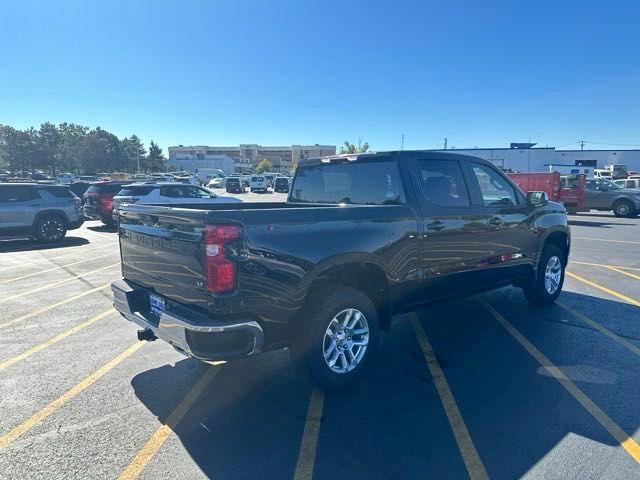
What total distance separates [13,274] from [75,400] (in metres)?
6.12

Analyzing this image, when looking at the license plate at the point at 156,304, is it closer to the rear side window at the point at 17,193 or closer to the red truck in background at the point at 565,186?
the rear side window at the point at 17,193

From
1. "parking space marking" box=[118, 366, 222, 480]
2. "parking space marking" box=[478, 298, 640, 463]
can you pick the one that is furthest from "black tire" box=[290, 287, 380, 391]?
"parking space marking" box=[478, 298, 640, 463]

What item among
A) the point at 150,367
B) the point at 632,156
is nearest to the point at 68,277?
the point at 150,367

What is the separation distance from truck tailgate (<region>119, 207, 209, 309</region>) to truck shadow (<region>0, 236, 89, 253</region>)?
30.7ft

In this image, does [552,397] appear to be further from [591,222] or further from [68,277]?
[591,222]

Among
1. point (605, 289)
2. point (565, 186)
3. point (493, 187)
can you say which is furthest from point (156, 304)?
point (565, 186)

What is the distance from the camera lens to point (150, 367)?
162 inches

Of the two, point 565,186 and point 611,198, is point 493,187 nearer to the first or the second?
point 565,186

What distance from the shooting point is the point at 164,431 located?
305cm

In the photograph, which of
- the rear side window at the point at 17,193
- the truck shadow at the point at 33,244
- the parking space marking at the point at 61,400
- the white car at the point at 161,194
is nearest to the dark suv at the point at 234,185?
the white car at the point at 161,194

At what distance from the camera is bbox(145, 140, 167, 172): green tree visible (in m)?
109

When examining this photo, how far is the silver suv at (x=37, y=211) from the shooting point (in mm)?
11508

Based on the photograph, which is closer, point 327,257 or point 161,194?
point 327,257

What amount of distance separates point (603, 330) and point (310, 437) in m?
3.96
